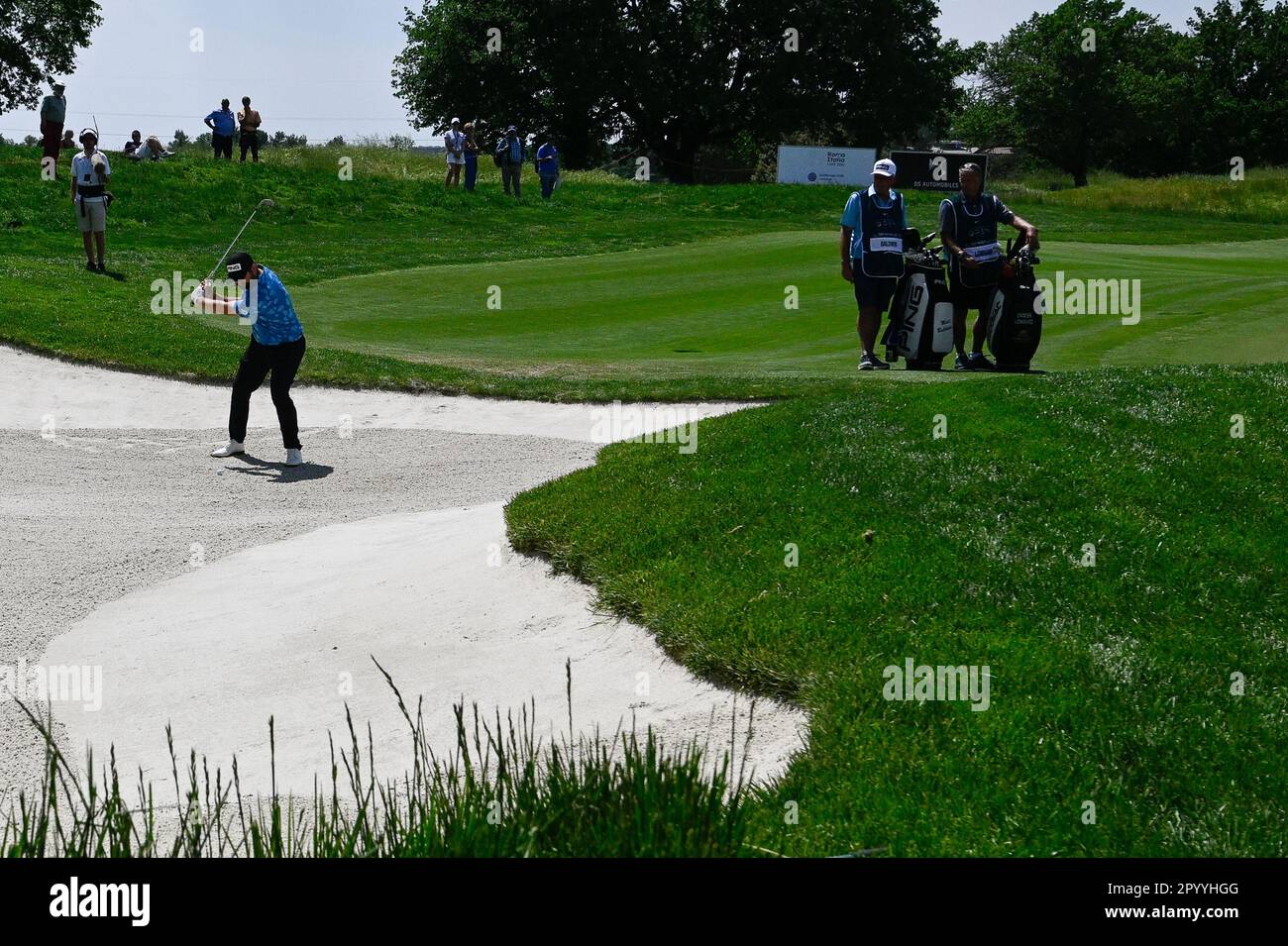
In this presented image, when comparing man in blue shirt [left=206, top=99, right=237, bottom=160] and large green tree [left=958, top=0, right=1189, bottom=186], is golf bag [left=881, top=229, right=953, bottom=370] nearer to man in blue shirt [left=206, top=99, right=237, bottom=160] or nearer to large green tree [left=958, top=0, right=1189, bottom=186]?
man in blue shirt [left=206, top=99, right=237, bottom=160]

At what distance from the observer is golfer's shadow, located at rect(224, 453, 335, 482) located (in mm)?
13484

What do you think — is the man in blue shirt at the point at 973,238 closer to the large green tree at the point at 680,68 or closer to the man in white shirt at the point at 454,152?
the man in white shirt at the point at 454,152

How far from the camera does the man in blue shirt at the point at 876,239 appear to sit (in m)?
15.1

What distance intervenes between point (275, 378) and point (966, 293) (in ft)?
24.1

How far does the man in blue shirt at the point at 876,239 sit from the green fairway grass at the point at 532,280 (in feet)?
3.97

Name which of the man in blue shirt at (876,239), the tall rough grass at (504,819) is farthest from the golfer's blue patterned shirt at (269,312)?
the tall rough grass at (504,819)

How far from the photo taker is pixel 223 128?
4119 cm

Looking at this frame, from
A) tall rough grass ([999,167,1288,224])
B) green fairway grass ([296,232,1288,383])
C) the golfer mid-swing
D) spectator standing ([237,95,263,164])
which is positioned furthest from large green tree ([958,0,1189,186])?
the golfer mid-swing

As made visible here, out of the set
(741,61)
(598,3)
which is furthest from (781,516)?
(741,61)

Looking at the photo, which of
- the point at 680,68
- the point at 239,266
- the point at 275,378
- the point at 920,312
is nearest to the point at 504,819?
the point at 239,266

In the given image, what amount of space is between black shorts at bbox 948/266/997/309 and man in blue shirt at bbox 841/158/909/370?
23.0 inches

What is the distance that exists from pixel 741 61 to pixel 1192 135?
40.0 m
